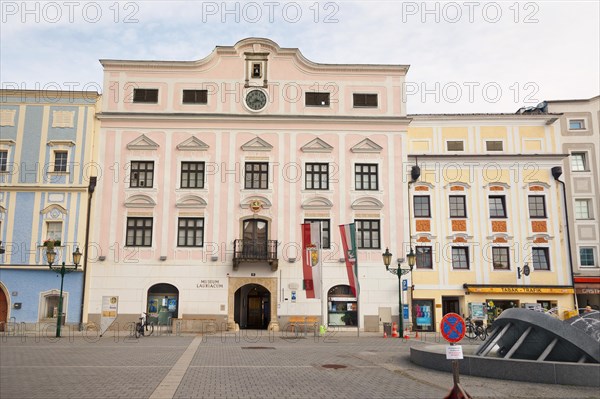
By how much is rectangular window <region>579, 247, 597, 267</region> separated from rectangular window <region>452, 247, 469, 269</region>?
7.92 meters

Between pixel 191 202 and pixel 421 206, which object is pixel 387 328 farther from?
pixel 191 202

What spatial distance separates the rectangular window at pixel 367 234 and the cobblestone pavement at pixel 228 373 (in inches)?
385

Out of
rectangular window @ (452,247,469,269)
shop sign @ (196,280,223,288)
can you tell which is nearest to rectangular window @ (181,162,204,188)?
shop sign @ (196,280,223,288)

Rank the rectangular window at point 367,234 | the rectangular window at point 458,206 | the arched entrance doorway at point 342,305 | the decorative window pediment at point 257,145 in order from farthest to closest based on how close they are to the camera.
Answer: the rectangular window at point 458,206 < the decorative window pediment at point 257,145 < the rectangular window at point 367,234 < the arched entrance doorway at point 342,305

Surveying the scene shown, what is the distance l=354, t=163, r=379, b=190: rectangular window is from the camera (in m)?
32.8

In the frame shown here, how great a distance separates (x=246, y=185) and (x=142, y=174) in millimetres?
6179

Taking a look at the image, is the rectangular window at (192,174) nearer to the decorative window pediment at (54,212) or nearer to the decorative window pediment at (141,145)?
the decorative window pediment at (141,145)

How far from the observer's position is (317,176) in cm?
3275

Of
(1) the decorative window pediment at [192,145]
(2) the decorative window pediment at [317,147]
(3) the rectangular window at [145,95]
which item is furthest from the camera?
(3) the rectangular window at [145,95]

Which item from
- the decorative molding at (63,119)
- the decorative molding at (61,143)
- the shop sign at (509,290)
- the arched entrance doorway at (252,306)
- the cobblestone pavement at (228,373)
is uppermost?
the decorative molding at (63,119)

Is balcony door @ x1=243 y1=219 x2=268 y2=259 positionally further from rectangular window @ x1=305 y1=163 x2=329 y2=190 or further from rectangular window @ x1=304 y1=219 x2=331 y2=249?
rectangular window @ x1=305 y1=163 x2=329 y2=190

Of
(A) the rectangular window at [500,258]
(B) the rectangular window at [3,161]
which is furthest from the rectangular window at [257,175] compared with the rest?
(A) the rectangular window at [500,258]

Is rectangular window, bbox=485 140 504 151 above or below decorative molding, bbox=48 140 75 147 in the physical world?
above

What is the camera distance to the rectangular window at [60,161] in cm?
3175
